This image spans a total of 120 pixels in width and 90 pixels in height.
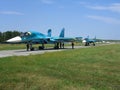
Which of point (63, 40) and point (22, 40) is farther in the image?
point (63, 40)

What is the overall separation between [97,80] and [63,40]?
148 feet

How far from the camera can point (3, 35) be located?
149 meters

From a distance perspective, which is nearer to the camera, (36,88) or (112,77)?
(36,88)

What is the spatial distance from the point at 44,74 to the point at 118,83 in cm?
400

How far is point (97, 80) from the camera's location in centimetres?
1354

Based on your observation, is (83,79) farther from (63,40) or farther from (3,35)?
(3,35)

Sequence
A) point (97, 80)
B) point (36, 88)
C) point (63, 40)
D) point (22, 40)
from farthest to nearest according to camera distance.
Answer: point (63, 40), point (22, 40), point (97, 80), point (36, 88)

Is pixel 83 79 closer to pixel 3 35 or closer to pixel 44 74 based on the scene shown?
pixel 44 74

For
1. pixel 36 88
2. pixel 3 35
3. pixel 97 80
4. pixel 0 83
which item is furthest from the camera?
pixel 3 35

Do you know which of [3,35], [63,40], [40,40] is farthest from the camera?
[3,35]

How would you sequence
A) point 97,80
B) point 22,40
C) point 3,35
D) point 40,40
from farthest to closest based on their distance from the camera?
1. point 3,35
2. point 40,40
3. point 22,40
4. point 97,80

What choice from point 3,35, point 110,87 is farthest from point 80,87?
point 3,35

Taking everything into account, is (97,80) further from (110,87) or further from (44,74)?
(44,74)

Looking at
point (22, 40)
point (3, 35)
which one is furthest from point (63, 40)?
point (3, 35)
